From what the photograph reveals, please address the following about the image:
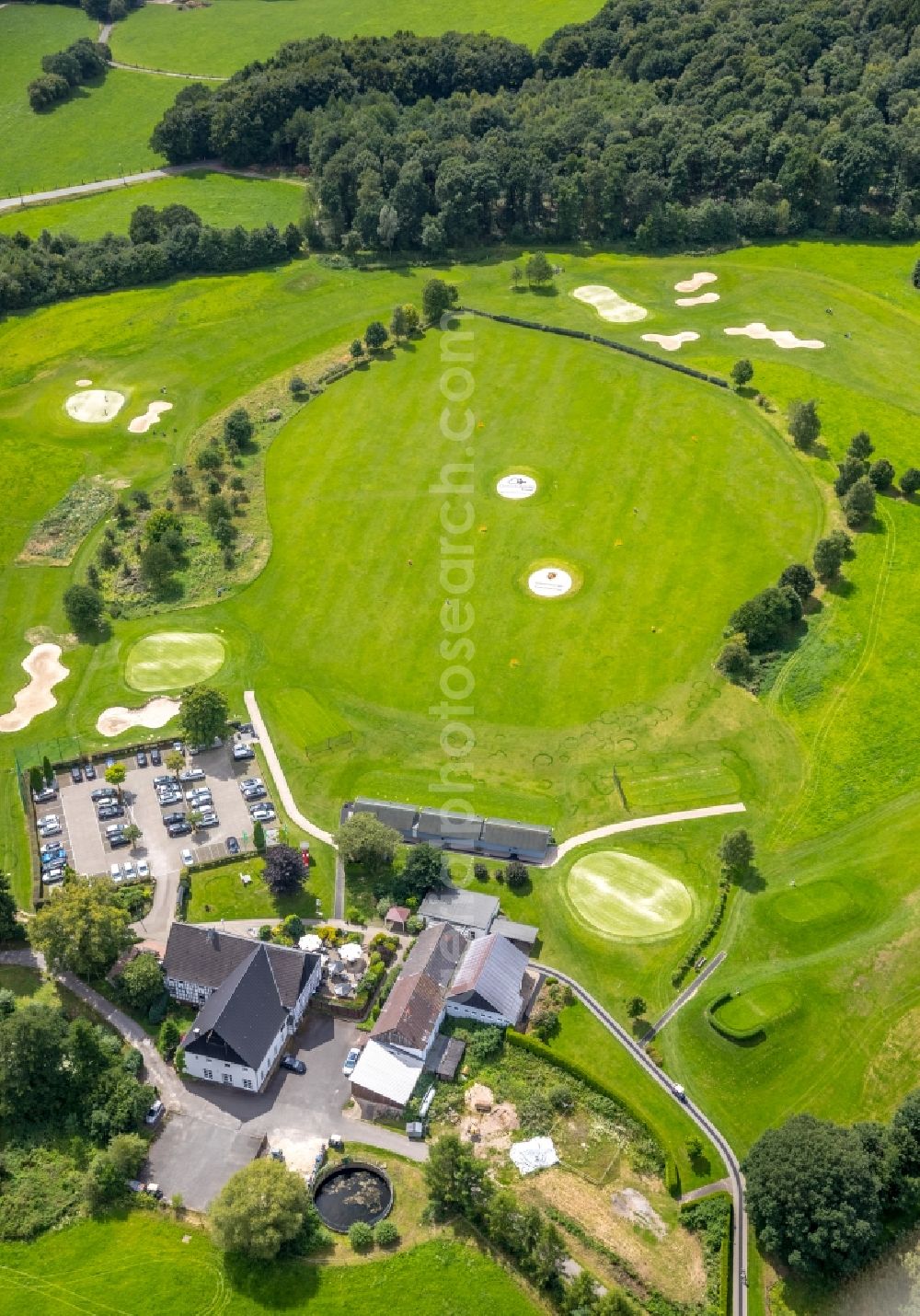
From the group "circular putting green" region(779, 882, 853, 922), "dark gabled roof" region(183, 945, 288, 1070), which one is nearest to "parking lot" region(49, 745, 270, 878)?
"dark gabled roof" region(183, 945, 288, 1070)

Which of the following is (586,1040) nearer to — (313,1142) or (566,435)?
(313,1142)

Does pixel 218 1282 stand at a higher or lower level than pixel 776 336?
lower

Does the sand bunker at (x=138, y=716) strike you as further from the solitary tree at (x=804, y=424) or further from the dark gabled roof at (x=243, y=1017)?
the solitary tree at (x=804, y=424)

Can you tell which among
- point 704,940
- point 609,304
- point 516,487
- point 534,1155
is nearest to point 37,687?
point 516,487

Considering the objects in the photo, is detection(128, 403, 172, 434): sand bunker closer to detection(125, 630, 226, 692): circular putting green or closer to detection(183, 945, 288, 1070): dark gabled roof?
detection(125, 630, 226, 692): circular putting green

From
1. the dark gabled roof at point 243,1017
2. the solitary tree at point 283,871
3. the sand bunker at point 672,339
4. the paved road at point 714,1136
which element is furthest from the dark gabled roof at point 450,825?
the sand bunker at point 672,339

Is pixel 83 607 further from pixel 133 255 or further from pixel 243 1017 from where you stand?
pixel 133 255

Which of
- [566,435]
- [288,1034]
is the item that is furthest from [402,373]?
[288,1034]
